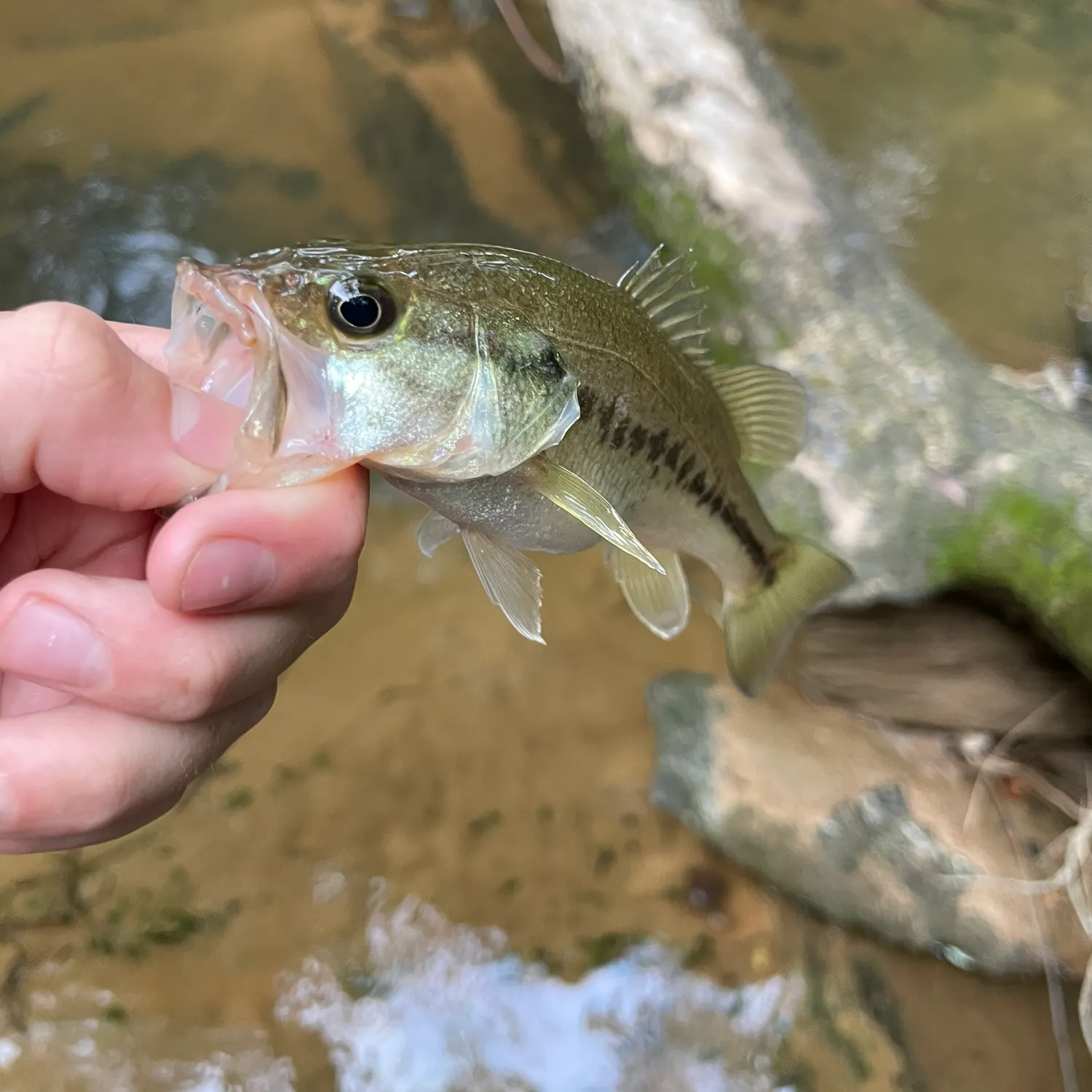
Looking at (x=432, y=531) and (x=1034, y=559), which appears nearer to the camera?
(x=432, y=531)

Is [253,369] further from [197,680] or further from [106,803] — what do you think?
[106,803]

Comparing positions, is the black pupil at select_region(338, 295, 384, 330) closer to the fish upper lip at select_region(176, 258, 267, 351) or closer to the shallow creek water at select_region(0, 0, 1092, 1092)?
the fish upper lip at select_region(176, 258, 267, 351)

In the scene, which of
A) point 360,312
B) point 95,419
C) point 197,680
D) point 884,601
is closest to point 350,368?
point 360,312

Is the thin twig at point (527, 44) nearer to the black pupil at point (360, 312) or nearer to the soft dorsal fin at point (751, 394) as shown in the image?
the soft dorsal fin at point (751, 394)

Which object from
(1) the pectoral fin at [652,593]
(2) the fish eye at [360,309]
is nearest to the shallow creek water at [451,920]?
(1) the pectoral fin at [652,593]

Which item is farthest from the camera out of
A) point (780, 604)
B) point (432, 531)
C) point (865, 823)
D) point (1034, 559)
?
point (865, 823)

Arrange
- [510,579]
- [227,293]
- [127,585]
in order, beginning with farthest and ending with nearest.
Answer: [510,579] → [127,585] → [227,293]

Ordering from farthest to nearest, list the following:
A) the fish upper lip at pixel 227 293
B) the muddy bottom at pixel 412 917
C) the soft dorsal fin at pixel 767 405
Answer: the muddy bottom at pixel 412 917, the soft dorsal fin at pixel 767 405, the fish upper lip at pixel 227 293

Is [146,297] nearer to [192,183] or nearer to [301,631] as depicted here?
[192,183]
